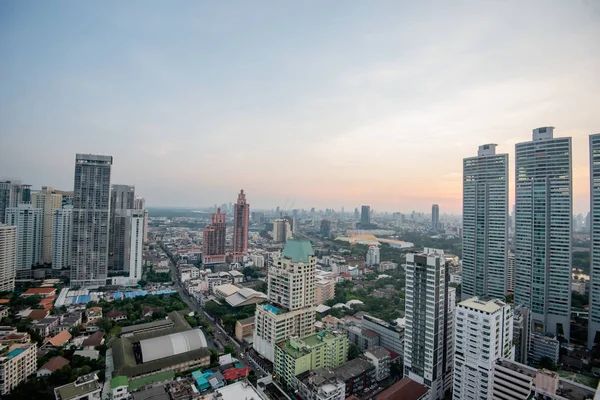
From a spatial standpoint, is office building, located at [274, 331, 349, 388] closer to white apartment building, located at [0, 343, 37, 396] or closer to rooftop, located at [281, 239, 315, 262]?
rooftop, located at [281, 239, 315, 262]

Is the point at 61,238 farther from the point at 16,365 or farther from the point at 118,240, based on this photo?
the point at 16,365

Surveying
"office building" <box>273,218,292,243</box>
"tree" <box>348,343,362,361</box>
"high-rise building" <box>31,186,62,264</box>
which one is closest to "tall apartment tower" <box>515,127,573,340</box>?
"tree" <box>348,343,362,361</box>

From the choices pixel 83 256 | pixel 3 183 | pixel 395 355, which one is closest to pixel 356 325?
pixel 395 355

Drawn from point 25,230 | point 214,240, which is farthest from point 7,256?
point 214,240

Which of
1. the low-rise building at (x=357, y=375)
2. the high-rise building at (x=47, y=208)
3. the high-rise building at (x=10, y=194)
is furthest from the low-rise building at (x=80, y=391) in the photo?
the high-rise building at (x=10, y=194)

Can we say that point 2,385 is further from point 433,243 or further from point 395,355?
point 433,243
